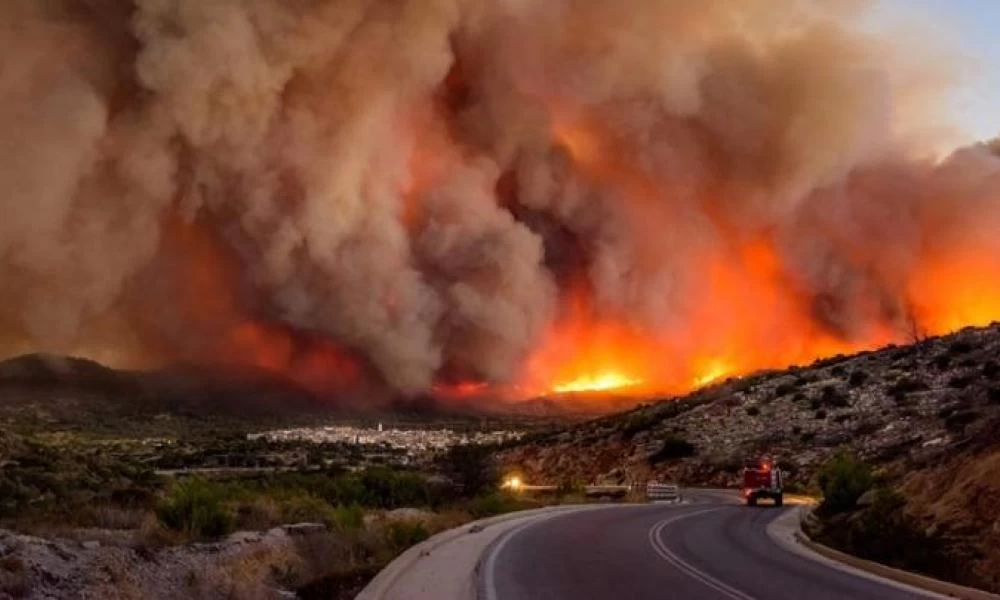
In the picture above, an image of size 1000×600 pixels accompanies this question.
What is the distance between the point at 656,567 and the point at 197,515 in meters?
6.39

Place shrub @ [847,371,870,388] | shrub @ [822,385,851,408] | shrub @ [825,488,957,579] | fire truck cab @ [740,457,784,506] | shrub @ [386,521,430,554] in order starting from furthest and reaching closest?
shrub @ [847,371,870,388] → shrub @ [822,385,851,408] → fire truck cab @ [740,457,784,506] → shrub @ [386,521,430,554] → shrub @ [825,488,957,579]

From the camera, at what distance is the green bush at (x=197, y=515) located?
1323 cm

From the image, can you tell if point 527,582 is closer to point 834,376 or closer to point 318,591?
point 318,591

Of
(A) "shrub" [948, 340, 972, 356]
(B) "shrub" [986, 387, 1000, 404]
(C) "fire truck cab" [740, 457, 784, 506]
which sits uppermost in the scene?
(A) "shrub" [948, 340, 972, 356]

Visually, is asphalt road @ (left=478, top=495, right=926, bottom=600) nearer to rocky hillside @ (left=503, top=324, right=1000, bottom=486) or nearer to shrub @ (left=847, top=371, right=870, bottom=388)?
rocky hillside @ (left=503, top=324, right=1000, bottom=486)

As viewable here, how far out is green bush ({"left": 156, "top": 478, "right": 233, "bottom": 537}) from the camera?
13.2 metres

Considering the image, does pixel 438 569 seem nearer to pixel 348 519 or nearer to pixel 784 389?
pixel 348 519

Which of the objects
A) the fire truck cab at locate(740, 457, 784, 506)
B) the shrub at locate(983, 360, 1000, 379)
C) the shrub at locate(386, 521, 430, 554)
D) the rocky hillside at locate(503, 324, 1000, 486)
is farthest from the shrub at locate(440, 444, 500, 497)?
the shrub at locate(983, 360, 1000, 379)

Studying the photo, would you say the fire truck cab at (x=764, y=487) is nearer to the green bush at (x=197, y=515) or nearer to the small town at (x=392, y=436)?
the green bush at (x=197, y=515)

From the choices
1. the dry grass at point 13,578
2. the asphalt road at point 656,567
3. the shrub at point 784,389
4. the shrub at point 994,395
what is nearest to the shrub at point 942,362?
the shrub at point 784,389

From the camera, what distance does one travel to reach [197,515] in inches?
524

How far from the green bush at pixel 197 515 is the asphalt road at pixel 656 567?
3.85 metres

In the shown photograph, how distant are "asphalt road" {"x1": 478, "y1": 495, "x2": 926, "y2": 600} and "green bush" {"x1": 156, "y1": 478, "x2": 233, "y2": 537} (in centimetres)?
385

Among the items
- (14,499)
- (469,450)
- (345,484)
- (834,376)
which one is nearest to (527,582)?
(14,499)
